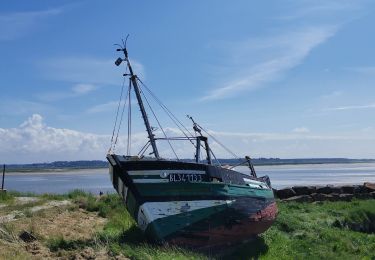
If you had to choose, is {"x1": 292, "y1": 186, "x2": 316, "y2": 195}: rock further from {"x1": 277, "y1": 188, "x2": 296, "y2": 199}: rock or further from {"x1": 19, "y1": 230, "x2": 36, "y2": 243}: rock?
{"x1": 19, "y1": 230, "x2": 36, "y2": 243}: rock

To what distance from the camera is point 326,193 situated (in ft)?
85.8

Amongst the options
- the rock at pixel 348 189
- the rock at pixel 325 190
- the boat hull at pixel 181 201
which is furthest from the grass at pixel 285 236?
the rock at pixel 348 189

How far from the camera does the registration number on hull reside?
42.9 ft

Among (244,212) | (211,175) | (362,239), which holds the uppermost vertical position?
(211,175)

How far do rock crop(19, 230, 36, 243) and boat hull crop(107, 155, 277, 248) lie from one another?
97.7 inches

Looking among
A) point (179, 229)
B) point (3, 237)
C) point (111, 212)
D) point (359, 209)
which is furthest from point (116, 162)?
point (359, 209)

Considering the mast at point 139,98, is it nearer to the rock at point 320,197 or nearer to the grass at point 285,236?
the grass at point 285,236

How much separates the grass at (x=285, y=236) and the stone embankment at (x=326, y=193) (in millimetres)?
2254

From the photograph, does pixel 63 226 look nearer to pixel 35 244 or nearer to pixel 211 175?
pixel 35 244

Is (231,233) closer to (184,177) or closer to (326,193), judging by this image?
(184,177)

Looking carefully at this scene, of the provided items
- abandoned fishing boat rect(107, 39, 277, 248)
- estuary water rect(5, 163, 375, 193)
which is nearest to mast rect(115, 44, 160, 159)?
abandoned fishing boat rect(107, 39, 277, 248)

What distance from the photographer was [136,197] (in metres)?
13.0

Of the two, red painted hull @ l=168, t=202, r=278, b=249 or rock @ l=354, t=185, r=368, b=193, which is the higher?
rock @ l=354, t=185, r=368, b=193

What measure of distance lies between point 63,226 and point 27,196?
7.63 meters
